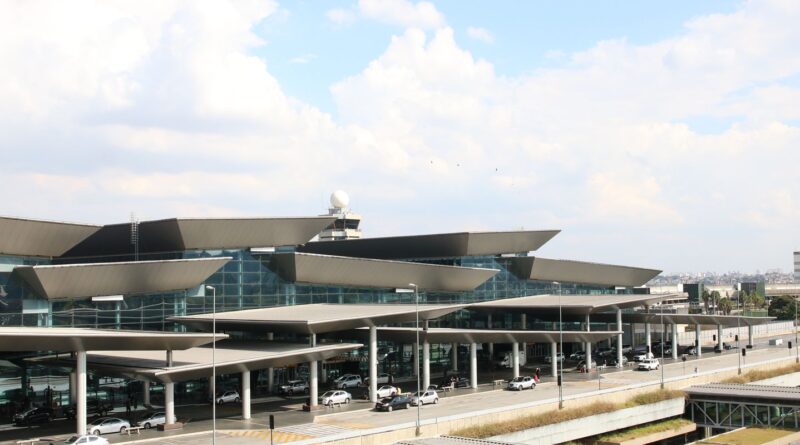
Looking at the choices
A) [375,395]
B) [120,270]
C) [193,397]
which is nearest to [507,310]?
[375,395]

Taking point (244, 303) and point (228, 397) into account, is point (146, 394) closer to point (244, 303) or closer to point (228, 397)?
point (228, 397)

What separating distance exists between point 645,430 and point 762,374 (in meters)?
25.4

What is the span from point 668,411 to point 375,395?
25.9 m

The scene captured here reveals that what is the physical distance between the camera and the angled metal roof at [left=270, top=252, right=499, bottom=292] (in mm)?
77438

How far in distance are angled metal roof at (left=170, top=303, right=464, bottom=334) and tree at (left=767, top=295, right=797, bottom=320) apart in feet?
435

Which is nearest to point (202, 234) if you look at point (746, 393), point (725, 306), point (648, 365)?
point (746, 393)

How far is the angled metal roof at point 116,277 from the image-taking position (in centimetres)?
6362

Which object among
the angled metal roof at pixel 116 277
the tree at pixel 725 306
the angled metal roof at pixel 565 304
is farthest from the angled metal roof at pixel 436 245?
the tree at pixel 725 306

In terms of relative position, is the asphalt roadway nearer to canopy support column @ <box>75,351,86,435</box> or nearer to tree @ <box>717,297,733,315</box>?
canopy support column @ <box>75,351,86,435</box>

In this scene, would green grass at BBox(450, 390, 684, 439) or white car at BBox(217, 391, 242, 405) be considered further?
white car at BBox(217, 391, 242, 405)

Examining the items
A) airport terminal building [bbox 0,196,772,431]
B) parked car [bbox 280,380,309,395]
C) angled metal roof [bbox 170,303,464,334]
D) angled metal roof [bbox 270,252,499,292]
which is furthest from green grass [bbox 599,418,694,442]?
angled metal roof [bbox 270,252,499,292]

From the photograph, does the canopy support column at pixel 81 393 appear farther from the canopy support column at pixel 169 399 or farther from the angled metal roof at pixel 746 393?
the angled metal roof at pixel 746 393

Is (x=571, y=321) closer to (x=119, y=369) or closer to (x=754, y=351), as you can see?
(x=754, y=351)

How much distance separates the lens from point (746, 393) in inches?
2945
